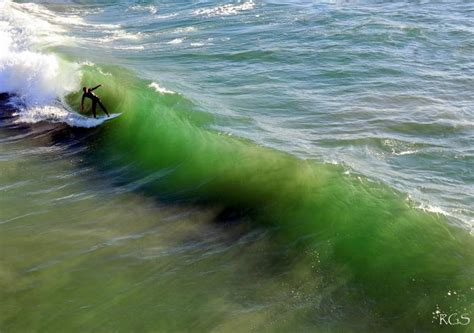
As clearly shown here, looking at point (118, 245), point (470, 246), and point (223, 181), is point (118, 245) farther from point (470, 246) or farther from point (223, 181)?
point (470, 246)

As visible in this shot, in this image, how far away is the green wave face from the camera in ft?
28.8

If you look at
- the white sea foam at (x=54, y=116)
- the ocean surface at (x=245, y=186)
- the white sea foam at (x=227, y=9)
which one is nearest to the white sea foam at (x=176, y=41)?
the ocean surface at (x=245, y=186)

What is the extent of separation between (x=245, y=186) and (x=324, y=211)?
6.78 ft

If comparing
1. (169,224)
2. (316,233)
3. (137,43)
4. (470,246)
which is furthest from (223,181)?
(137,43)

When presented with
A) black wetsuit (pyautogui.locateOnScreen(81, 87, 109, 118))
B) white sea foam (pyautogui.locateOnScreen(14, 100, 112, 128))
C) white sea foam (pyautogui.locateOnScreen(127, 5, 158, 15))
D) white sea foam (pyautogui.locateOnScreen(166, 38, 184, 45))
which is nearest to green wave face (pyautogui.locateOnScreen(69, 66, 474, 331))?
white sea foam (pyautogui.locateOnScreen(14, 100, 112, 128))

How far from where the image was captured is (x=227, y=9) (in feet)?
101

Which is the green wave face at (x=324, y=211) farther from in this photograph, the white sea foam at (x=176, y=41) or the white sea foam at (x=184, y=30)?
the white sea foam at (x=184, y=30)

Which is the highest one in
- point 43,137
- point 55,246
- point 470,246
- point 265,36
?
point 265,36

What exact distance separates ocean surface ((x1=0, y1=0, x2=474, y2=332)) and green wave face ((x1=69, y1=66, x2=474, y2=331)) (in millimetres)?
41

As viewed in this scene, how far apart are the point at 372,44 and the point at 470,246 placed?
14378 mm

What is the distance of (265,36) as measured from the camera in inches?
979

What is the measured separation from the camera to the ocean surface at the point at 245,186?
342 inches

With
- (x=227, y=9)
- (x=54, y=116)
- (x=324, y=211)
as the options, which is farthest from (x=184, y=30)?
(x=324, y=211)

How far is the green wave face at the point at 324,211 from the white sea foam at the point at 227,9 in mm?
15161
